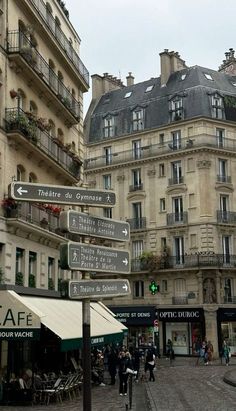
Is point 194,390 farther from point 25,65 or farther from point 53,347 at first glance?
point 25,65

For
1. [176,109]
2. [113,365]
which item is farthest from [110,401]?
[176,109]

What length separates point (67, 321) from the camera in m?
18.6

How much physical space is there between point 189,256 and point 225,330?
6661 millimetres

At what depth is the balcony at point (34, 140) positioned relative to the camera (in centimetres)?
2094

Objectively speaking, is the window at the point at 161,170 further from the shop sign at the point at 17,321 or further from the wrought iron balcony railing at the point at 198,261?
the shop sign at the point at 17,321

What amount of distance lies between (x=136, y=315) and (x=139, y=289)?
7.36ft

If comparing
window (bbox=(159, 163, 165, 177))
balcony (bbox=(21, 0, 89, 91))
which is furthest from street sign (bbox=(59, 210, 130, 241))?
window (bbox=(159, 163, 165, 177))

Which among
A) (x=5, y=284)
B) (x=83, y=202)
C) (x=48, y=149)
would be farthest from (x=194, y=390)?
(x=83, y=202)

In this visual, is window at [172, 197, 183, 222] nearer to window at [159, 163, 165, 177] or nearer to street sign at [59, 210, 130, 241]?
window at [159, 163, 165, 177]

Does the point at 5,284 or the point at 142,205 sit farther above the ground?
the point at 142,205

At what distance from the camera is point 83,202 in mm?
8234

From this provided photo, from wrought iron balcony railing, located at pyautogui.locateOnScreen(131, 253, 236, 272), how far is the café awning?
24770 millimetres

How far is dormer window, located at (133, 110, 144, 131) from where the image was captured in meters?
55.8

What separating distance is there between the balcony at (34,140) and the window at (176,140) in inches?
1001
